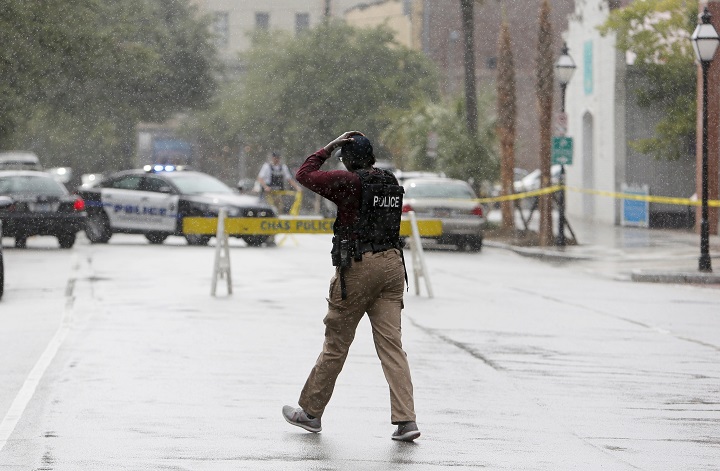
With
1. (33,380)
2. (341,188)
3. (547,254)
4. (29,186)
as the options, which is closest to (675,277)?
(547,254)

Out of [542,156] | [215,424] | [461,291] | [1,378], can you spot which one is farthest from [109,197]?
[215,424]

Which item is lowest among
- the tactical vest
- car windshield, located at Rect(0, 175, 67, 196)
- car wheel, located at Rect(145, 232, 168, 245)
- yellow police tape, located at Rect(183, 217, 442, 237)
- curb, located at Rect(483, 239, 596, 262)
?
curb, located at Rect(483, 239, 596, 262)

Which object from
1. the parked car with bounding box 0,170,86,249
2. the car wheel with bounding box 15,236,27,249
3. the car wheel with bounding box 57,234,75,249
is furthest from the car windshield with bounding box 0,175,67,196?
the car wheel with bounding box 15,236,27,249

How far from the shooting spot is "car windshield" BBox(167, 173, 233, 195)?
28750 mm

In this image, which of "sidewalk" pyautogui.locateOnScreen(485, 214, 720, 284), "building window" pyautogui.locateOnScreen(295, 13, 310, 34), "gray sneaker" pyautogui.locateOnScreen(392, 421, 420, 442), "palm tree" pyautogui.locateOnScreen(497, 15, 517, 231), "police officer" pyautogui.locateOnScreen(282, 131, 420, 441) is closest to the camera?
"gray sneaker" pyautogui.locateOnScreen(392, 421, 420, 442)

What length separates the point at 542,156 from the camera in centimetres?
3164

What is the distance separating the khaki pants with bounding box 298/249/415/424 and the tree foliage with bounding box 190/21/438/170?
50.1 m

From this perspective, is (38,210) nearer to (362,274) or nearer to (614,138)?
(614,138)

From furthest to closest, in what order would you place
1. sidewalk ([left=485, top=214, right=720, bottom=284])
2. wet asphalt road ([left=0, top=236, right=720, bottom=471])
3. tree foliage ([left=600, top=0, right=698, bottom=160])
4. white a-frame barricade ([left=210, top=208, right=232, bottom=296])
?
tree foliage ([left=600, top=0, right=698, bottom=160]), sidewalk ([left=485, top=214, right=720, bottom=284]), white a-frame barricade ([left=210, top=208, right=232, bottom=296]), wet asphalt road ([left=0, top=236, right=720, bottom=471])

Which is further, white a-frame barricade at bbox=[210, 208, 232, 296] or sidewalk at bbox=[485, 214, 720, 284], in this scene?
sidewalk at bbox=[485, 214, 720, 284]

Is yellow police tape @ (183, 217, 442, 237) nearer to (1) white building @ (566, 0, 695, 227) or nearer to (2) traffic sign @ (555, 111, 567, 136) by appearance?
(2) traffic sign @ (555, 111, 567, 136)

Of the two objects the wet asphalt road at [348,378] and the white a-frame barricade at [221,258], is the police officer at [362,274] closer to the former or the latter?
the wet asphalt road at [348,378]

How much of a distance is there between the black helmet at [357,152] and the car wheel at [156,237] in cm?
2138

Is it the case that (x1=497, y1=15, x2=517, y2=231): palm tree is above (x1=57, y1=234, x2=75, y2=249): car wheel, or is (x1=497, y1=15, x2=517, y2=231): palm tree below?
above
